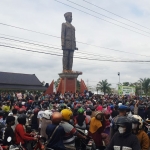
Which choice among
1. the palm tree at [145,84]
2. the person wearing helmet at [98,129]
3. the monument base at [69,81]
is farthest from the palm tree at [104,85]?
the person wearing helmet at [98,129]

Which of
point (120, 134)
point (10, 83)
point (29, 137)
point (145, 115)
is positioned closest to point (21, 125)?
point (29, 137)

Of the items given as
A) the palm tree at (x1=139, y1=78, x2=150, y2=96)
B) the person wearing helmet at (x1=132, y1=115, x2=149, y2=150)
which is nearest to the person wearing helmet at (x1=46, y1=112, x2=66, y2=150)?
the person wearing helmet at (x1=132, y1=115, x2=149, y2=150)

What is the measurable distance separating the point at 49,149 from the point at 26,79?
43791 mm

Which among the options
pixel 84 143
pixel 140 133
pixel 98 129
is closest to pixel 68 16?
pixel 98 129

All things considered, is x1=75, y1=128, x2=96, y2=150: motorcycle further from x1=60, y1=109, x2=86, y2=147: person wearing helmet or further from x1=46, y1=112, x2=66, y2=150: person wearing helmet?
x1=46, y1=112, x2=66, y2=150: person wearing helmet

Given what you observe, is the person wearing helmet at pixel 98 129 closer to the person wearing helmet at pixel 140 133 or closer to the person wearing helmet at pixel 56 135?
the person wearing helmet at pixel 56 135

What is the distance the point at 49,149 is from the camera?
5.01 m

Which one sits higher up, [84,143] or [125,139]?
[125,139]

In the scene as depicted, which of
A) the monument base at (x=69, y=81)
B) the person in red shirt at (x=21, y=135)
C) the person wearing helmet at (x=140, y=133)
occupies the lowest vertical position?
the person in red shirt at (x=21, y=135)

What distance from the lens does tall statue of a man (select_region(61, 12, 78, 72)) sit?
30328mm

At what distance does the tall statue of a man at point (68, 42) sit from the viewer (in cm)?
3033

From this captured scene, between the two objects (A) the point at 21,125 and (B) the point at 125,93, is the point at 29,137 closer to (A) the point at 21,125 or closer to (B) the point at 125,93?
(A) the point at 21,125

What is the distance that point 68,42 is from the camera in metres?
30.5

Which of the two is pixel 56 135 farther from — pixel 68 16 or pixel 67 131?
pixel 68 16
